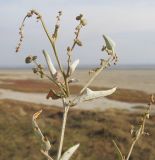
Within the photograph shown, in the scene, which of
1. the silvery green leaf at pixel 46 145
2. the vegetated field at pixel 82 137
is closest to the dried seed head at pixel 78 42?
the silvery green leaf at pixel 46 145

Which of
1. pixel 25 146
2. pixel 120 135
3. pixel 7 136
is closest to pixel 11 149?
pixel 25 146

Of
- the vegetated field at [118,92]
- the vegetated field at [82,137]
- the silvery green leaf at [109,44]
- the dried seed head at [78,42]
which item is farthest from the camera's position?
the vegetated field at [118,92]

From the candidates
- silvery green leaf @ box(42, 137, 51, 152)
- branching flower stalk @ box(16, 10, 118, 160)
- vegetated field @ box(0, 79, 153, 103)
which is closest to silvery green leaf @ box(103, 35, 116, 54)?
branching flower stalk @ box(16, 10, 118, 160)

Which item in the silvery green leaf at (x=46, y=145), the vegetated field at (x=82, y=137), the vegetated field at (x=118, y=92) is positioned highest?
the silvery green leaf at (x=46, y=145)

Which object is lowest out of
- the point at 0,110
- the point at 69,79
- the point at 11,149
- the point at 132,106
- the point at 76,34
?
the point at 132,106

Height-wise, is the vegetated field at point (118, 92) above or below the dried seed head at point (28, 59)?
below

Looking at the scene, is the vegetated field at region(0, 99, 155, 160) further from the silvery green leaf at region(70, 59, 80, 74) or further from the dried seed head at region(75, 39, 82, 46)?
the dried seed head at region(75, 39, 82, 46)

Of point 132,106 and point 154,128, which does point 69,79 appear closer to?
point 154,128

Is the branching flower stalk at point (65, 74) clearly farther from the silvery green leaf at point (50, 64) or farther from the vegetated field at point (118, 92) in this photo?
the vegetated field at point (118, 92)
